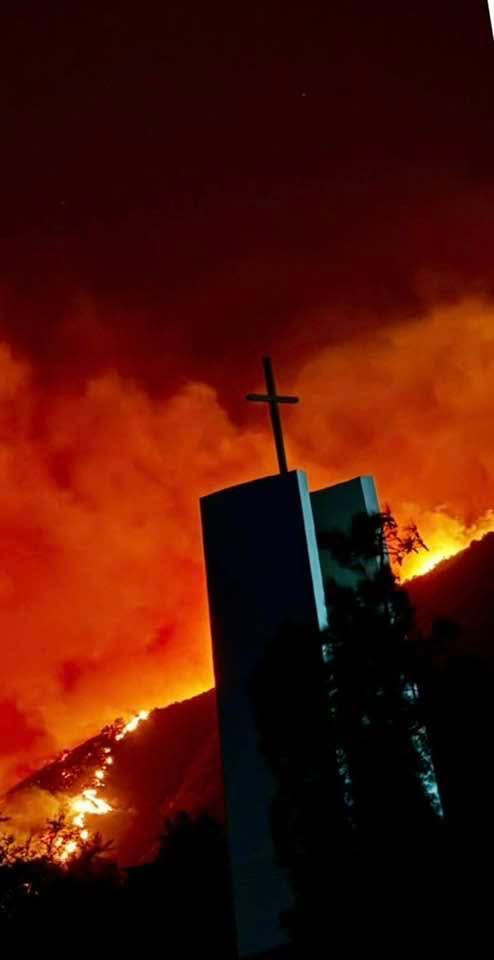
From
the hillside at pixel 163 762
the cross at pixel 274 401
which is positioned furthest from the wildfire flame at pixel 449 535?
the cross at pixel 274 401

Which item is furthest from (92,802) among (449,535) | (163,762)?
(449,535)

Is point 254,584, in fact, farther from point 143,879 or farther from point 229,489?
point 143,879

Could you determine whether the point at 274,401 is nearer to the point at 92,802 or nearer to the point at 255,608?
the point at 255,608

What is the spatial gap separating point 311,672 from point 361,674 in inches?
25.8

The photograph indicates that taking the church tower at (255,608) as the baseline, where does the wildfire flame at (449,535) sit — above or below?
above

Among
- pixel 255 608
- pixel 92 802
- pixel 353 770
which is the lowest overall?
pixel 353 770

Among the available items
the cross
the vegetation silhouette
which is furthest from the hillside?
the vegetation silhouette

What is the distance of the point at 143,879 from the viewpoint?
16.3 metres

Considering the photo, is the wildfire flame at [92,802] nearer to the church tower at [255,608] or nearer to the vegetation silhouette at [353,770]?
the church tower at [255,608]

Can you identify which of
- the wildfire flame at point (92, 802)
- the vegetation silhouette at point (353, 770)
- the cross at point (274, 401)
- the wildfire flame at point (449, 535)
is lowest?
the vegetation silhouette at point (353, 770)

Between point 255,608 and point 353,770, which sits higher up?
point 255,608

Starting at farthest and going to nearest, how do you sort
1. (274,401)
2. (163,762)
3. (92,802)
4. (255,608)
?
1. (163,762)
2. (92,802)
3. (274,401)
4. (255,608)

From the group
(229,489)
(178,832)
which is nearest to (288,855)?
(229,489)

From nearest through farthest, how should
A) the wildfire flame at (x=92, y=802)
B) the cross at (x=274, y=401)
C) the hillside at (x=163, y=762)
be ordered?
1. the cross at (x=274, y=401)
2. the hillside at (x=163, y=762)
3. the wildfire flame at (x=92, y=802)
